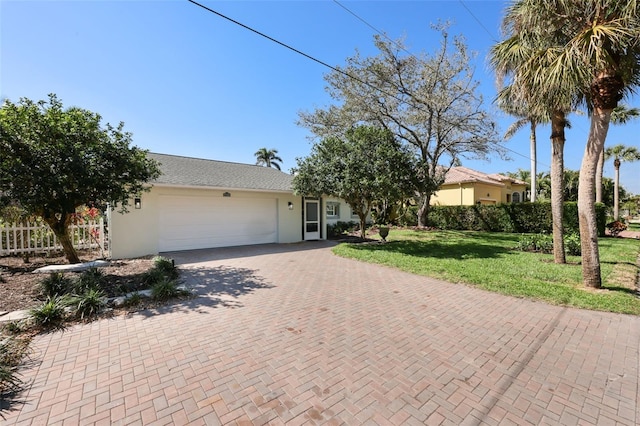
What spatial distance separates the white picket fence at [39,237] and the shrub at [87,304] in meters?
6.04

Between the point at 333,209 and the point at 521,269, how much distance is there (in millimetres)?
12313

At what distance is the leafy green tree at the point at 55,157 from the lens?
19.6 ft

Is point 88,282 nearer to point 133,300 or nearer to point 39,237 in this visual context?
point 133,300

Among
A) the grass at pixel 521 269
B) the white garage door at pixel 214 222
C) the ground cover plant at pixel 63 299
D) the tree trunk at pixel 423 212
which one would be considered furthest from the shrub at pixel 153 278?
the tree trunk at pixel 423 212

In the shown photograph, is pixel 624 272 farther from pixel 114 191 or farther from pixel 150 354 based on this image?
pixel 114 191

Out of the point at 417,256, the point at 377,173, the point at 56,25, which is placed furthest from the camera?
the point at 377,173

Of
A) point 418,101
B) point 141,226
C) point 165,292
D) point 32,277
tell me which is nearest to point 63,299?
point 165,292

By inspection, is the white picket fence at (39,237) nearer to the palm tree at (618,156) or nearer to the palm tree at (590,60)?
the palm tree at (590,60)

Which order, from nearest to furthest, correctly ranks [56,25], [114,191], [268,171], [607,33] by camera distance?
[607,33]
[56,25]
[114,191]
[268,171]

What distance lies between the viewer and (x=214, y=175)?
13430 mm

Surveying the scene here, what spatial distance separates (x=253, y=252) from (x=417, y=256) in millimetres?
6462

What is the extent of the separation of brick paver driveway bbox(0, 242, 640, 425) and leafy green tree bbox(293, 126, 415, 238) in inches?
246

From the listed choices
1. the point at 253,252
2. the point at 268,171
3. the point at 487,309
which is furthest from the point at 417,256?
the point at 268,171

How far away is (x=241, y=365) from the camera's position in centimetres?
340
